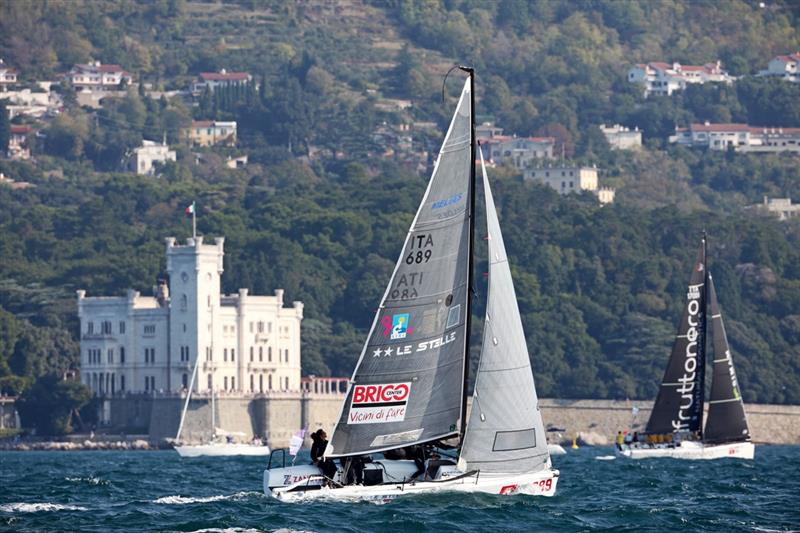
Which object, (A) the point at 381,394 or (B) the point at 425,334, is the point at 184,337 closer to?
(A) the point at 381,394

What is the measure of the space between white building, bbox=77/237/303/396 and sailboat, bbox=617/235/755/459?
47.2 m

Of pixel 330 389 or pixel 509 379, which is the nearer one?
pixel 509 379

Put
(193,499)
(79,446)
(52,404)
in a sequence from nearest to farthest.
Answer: (193,499), (79,446), (52,404)

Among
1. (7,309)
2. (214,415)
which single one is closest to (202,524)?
(214,415)

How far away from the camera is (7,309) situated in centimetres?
14175

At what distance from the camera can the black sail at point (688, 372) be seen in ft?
262

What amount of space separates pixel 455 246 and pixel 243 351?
8471 cm

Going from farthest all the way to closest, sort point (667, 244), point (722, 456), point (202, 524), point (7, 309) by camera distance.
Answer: point (667, 244), point (7, 309), point (722, 456), point (202, 524)

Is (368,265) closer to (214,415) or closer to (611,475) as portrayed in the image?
(214,415)

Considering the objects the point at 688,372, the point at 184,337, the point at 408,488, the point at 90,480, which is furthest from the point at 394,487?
the point at 184,337

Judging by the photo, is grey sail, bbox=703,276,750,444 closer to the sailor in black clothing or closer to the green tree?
the sailor in black clothing

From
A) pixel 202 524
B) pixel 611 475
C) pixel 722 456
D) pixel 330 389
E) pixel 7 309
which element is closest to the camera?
pixel 202 524

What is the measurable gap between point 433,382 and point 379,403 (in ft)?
3.44

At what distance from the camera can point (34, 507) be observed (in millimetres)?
48844
